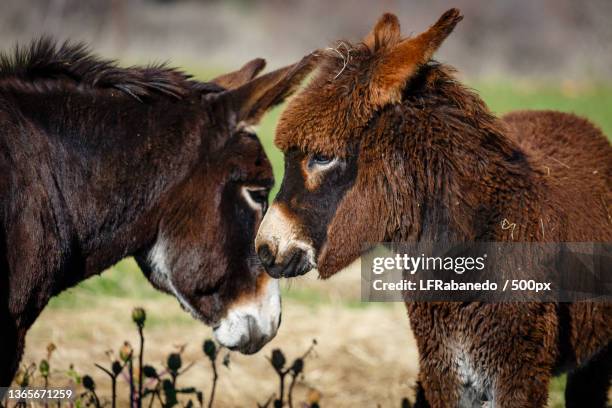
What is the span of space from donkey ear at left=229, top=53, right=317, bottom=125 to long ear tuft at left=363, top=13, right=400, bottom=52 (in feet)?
1.05

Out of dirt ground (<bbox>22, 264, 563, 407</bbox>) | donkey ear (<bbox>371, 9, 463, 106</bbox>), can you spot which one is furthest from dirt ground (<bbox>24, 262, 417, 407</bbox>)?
donkey ear (<bbox>371, 9, 463, 106</bbox>)

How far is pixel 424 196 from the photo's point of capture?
316cm

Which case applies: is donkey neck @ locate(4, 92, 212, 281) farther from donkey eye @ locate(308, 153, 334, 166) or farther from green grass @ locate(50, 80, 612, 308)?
green grass @ locate(50, 80, 612, 308)

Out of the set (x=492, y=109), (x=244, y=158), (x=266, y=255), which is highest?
(x=492, y=109)

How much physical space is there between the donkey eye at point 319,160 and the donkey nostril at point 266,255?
41 cm

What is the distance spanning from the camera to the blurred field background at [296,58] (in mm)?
5598

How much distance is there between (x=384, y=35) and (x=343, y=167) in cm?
64

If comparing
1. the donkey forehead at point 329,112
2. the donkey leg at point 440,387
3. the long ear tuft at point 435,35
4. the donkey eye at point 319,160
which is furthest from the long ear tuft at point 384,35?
the donkey leg at point 440,387

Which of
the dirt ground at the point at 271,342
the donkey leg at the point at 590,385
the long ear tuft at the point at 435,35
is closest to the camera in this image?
the long ear tuft at the point at 435,35

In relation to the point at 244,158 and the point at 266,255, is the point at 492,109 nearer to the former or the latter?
the point at 244,158

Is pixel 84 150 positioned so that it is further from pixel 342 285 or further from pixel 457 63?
pixel 457 63

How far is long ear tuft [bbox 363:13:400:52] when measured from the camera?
3.27 metres

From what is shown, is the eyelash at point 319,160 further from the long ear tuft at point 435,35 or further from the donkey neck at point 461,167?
the long ear tuft at point 435,35

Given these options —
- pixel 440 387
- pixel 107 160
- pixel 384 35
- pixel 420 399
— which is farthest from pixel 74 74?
pixel 420 399
